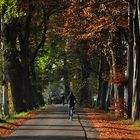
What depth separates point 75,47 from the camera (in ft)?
187

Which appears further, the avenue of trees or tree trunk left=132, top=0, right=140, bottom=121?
the avenue of trees

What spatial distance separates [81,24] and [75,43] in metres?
18.0

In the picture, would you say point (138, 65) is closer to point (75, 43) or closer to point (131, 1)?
point (131, 1)

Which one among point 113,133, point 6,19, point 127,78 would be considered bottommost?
point 113,133

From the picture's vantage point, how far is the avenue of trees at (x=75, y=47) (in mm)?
30859

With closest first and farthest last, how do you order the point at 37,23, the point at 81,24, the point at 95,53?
1. the point at 81,24
2. the point at 37,23
3. the point at 95,53

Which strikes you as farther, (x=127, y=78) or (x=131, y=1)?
(x=127, y=78)

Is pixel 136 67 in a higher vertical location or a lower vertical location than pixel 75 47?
lower

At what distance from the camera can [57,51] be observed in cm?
6538

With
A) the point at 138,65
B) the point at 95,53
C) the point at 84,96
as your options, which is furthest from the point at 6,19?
the point at 84,96

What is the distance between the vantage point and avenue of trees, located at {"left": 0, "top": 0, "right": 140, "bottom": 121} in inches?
1215

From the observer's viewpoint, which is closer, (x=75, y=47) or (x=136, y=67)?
(x=136, y=67)

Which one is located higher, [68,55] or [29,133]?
[68,55]

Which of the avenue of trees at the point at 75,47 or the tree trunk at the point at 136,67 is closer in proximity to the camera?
the tree trunk at the point at 136,67
